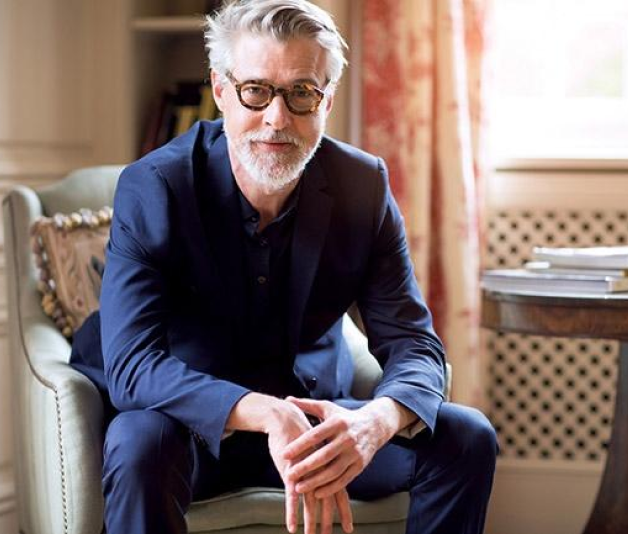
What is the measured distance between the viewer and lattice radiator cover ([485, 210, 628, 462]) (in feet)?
9.93

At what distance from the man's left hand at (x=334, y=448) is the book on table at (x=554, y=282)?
0.58m

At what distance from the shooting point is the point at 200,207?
1945mm

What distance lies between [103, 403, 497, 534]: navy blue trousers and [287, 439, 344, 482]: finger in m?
0.18

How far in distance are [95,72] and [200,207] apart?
1.34 metres

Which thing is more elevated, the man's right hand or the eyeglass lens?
the eyeglass lens

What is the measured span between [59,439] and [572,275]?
103 centimetres

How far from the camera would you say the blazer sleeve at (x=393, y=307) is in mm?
1994

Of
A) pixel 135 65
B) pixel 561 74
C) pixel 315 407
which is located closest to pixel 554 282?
pixel 315 407

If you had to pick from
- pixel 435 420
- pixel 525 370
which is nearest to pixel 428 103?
pixel 525 370

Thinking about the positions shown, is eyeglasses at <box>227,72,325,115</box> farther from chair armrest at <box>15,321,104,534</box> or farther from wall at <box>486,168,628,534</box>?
wall at <box>486,168,628,534</box>

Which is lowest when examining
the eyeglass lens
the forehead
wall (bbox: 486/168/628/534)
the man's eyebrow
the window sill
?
wall (bbox: 486/168/628/534)

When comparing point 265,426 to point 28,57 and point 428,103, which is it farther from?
point 28,57

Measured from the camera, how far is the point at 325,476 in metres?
1.71

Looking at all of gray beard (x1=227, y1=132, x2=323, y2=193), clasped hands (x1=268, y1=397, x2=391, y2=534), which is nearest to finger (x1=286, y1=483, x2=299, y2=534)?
clasped hands (x1=268, y1=397, x2=391, y2=534)
